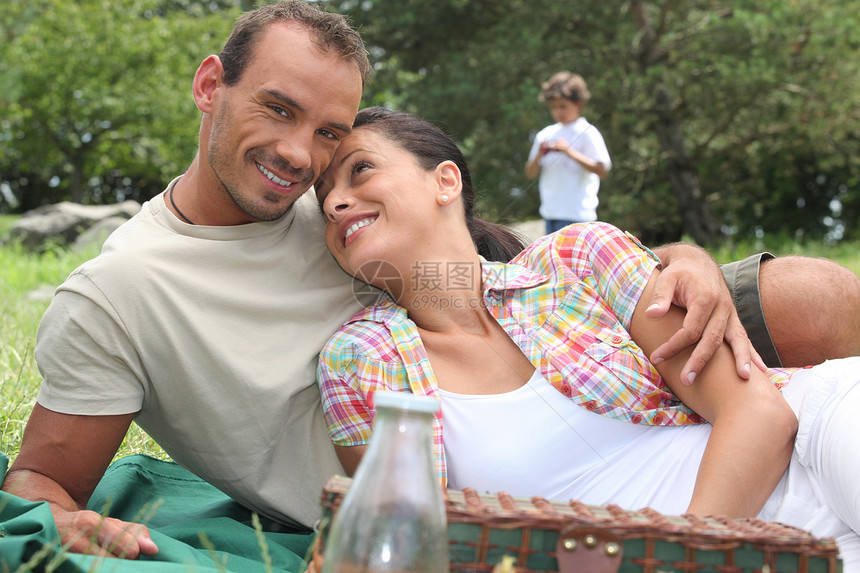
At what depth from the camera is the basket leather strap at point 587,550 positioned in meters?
1.12

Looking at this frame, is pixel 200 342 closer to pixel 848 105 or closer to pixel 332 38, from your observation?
pixel 332 38

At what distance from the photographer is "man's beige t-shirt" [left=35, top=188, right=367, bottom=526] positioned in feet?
6.01

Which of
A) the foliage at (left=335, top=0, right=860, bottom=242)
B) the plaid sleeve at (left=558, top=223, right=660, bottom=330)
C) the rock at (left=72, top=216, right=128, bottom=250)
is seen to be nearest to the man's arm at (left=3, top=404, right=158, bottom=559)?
the plaid sleeve at (left=558, top=223, right=660, bottom=330)

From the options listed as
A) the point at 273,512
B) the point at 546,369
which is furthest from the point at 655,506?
the point at 273,512

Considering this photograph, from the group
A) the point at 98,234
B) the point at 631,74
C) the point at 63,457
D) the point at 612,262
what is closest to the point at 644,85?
the point at 631,74

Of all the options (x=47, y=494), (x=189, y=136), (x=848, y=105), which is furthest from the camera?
(x=189, y=136)

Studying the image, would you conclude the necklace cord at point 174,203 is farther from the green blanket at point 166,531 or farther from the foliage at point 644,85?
the foliage at point 644,85

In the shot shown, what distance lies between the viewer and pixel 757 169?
1561 centimetres

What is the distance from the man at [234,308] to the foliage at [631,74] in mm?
8050

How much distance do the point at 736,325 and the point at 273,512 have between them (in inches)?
50.6

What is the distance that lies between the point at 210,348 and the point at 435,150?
895 millimetres

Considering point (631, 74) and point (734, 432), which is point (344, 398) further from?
point (631, 74)

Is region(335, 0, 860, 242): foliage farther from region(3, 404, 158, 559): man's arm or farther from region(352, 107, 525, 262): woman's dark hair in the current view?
region(3, 404, 158, 559): man's arm

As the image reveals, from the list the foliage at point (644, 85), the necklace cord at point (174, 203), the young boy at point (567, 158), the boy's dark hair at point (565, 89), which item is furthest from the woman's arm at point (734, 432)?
the foliage at point (644, 85)
